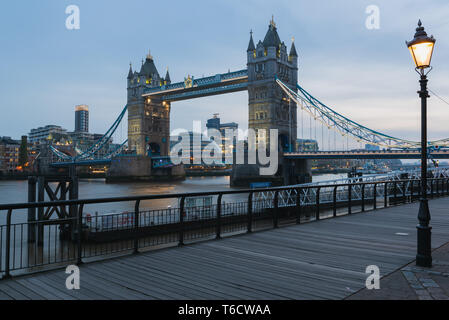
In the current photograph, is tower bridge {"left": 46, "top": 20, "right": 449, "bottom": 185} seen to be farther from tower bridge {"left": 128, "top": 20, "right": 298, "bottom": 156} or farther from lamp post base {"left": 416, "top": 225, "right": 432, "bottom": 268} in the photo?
lamp post base {"left": 416, "top": 225, "right": 432, "bottom": 268}

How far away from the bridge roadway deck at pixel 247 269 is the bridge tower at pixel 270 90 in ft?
177

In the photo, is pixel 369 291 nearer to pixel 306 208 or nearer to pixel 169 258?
pixel 169 258

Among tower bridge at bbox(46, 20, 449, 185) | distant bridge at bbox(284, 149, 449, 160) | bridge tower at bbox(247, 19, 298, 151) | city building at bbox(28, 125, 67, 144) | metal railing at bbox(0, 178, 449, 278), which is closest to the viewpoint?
metal railing at bbox(0, 178, 449, 278)

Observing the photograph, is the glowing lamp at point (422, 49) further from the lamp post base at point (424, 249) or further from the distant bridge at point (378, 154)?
the distant bridge at point (378, 154)

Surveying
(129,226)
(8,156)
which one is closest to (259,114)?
(129,226)

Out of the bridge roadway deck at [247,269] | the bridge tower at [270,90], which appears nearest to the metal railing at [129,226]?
the bridge roadway deck at [247,269]

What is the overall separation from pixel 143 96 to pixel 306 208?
226 ft

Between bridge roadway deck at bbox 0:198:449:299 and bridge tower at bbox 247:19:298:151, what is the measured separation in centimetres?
5388

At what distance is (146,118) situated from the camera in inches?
3356

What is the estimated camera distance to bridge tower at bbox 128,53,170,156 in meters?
84.4

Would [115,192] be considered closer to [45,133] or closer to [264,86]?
[264,86]

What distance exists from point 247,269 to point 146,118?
83034mm

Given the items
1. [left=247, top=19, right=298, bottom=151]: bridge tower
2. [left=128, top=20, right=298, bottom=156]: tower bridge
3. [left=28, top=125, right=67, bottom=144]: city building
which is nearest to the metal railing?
[left=247, top=19, right=298, bottom=151]: bridge tower

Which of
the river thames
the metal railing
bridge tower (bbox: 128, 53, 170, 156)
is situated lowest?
the river thames
